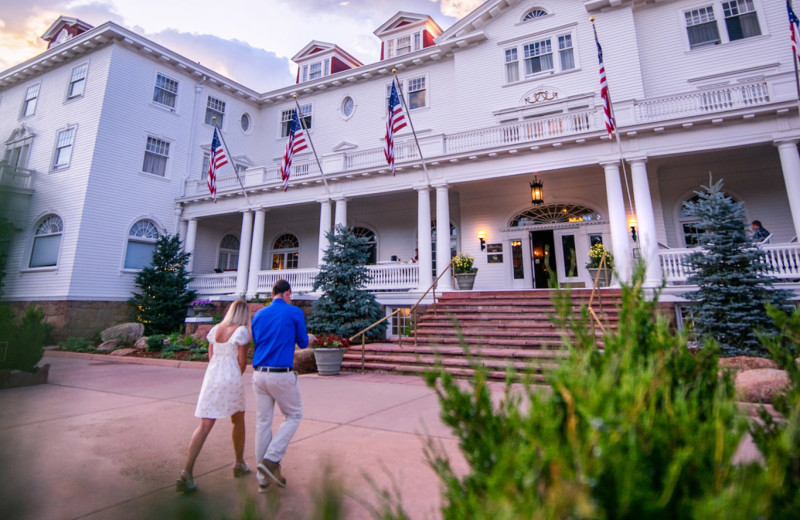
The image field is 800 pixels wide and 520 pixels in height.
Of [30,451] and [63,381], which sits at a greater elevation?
[30,451]

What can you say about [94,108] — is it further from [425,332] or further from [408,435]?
[408,435]

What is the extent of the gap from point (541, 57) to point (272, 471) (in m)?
18.0

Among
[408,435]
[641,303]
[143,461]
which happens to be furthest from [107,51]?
[641,303]

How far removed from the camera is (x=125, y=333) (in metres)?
15.6

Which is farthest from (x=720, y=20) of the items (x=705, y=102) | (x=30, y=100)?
(x=30, y=100)

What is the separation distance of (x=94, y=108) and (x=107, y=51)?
2738 millimetres

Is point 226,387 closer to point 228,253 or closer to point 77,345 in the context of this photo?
point 77,345

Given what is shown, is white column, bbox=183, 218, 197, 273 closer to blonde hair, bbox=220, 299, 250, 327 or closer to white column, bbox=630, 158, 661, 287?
blonde hair, bbox=220, 299, 250, 327

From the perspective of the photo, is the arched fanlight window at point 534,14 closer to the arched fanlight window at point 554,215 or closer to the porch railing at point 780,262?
the arched fanlight window at point 554,215

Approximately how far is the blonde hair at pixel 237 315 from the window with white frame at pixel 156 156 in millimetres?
18581

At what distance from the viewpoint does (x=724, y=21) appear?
14445 mm

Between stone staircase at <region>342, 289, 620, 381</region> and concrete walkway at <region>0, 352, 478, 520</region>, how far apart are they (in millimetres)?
1985

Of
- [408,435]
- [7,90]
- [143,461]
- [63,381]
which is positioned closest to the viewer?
[143,461]

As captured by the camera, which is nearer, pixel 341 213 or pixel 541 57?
pixel 341 213
